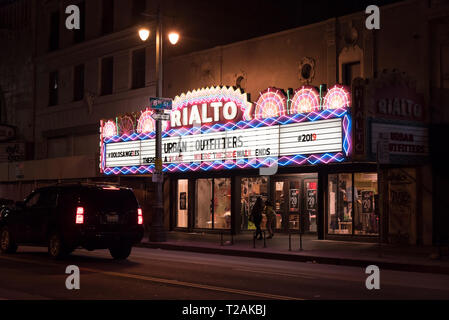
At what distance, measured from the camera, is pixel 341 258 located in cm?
1900

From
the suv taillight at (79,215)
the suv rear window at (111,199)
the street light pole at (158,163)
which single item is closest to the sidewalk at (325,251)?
the street light pole at (158,163)

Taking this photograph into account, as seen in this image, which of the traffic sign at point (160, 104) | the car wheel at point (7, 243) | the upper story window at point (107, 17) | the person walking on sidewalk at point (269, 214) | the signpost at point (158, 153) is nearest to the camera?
the car wheel at point (7, 243)

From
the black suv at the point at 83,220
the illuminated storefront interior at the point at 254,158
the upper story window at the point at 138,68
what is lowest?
the black suv at the point at 83,220

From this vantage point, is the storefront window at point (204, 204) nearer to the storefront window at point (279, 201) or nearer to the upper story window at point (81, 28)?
the storefront window at point (279, 201)

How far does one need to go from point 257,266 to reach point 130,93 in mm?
19860

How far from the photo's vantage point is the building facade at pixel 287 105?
22.4 metres

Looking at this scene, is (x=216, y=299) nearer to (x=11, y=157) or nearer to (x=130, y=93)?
(x=130, y=93)

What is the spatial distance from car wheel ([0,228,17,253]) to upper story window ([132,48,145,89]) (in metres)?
16.5

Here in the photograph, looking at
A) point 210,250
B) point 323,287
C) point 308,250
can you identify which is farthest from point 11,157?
point 323,287

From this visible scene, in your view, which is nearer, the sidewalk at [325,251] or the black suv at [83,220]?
the black suv at [83,220]

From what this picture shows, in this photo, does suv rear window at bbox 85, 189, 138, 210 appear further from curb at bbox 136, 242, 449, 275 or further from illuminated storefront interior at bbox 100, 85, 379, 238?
illuminated storefront interior at bbox 100, 85, 379, 238

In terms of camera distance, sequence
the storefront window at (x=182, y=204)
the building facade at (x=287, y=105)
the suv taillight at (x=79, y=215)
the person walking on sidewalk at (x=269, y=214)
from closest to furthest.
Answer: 1. the suv taillight at (x=79, y=215)
2. the building facade at (x=287, y=105)
3. the person walking on sidewalk at (x=269, y=214)
4. the storefront window at (x=182, y=204)

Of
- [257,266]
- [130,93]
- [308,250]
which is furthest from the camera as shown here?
[130,93]

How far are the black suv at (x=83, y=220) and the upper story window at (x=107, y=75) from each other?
19.6 metres
